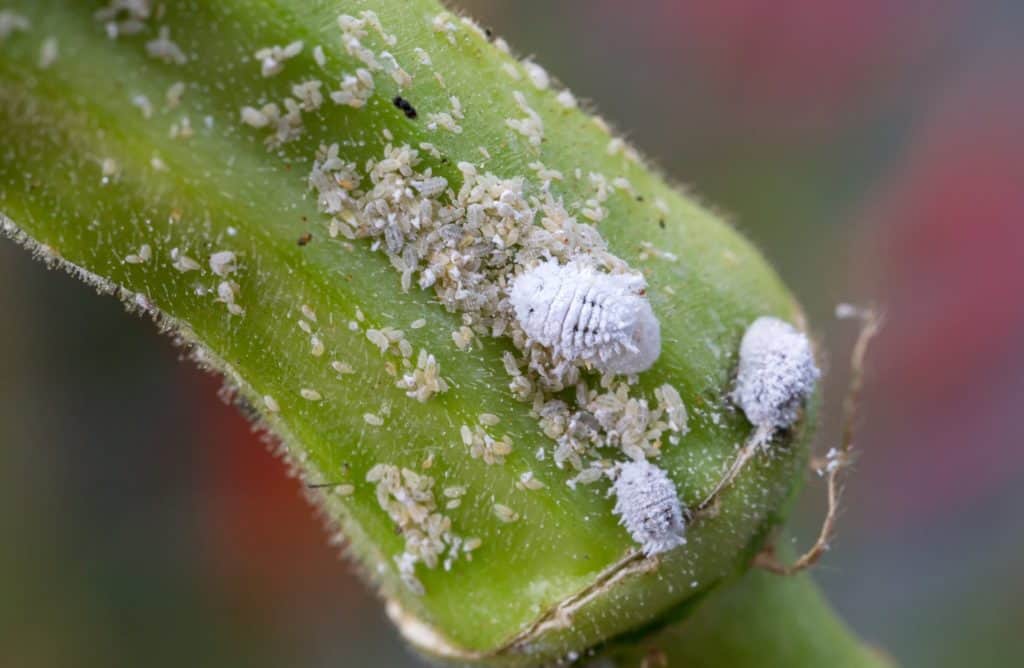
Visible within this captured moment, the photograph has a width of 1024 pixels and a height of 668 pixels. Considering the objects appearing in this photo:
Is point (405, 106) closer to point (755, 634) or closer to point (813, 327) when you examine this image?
point (755, 634)

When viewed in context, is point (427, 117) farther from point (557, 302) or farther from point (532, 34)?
point (532, 34)

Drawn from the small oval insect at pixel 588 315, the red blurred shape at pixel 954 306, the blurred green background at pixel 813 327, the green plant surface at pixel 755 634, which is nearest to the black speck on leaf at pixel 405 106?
the small oval insect at pixel 588 315

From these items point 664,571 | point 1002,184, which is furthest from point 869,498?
point 664,571

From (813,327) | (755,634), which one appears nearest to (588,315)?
(755,634)

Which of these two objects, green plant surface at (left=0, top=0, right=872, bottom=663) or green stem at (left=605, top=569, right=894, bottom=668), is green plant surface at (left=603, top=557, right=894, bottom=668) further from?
green plant surface at (left=0, top=0, right=872, bottom=663)

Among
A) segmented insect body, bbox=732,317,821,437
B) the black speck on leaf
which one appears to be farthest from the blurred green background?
the black speck on leaf
